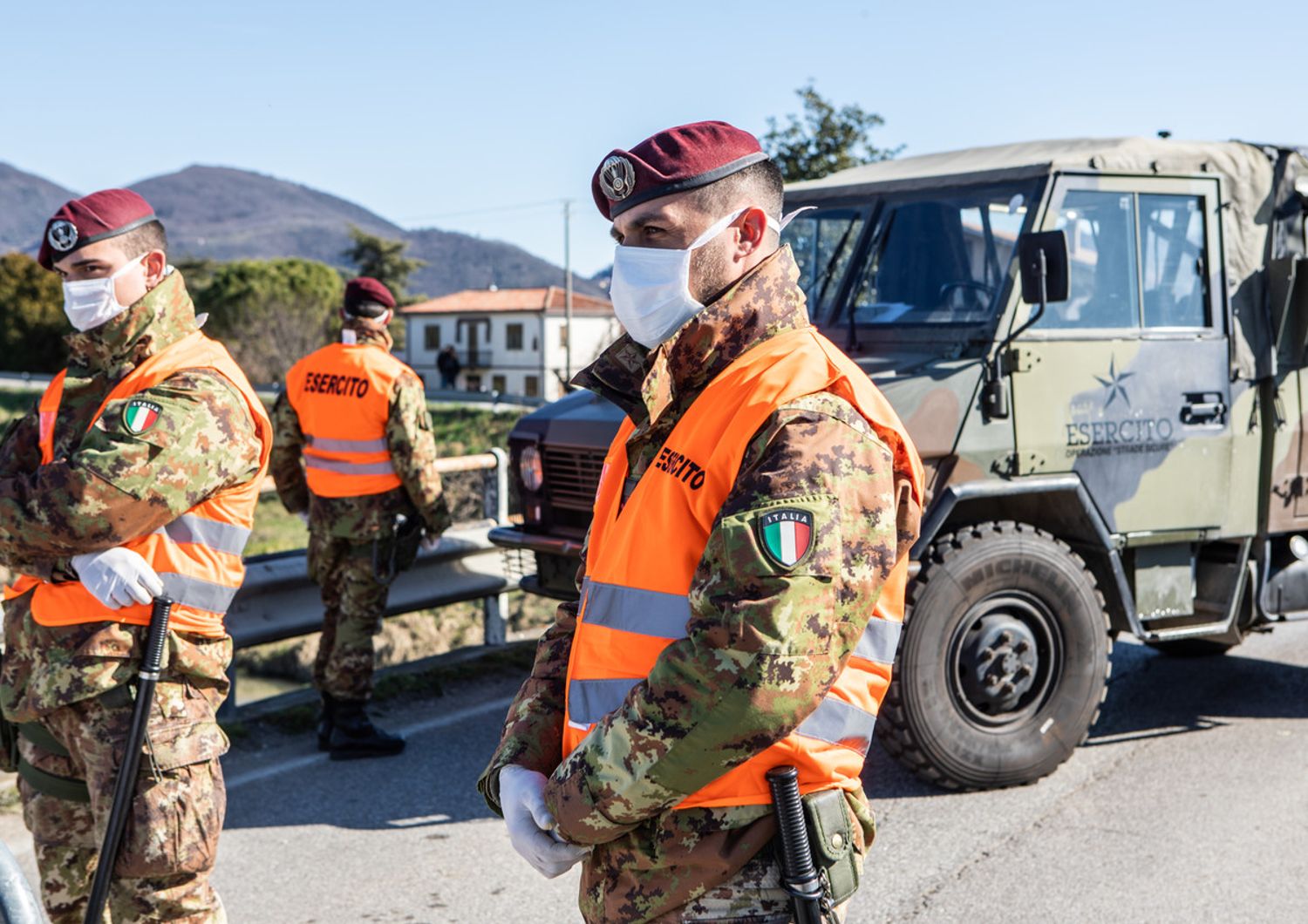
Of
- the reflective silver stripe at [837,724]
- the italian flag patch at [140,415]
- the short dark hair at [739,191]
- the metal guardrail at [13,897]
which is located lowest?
the metal guardrail at [13,897]

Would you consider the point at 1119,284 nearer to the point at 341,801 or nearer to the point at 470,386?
the point at 341,801

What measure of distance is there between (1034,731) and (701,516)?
3507 mm

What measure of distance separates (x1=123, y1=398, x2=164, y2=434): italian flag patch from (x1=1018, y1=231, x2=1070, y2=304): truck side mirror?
303cm

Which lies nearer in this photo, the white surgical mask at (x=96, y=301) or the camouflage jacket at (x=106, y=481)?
the camouflage jacket at (x=106, y=481)

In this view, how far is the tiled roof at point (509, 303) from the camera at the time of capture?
87688mm

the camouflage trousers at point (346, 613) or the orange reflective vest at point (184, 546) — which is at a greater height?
the orange reflective vest at point (184, 546)

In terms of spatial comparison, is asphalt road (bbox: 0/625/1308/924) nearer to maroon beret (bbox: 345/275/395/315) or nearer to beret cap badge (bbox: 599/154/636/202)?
maroon beret (bbox: 345/275/395/315)

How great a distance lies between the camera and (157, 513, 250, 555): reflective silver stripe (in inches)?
118

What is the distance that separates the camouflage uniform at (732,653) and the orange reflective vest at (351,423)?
3626 millimetres

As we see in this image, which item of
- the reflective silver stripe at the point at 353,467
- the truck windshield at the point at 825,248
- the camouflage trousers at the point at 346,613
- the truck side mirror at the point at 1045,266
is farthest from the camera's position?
the truck windshield at the point at 825,248

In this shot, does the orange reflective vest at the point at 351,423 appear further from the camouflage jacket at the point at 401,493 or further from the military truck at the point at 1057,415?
the military truck at the point at 1057,415

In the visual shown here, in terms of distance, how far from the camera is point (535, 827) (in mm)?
1897

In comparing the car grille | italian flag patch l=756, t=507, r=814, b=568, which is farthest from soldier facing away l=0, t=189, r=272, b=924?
the car grille

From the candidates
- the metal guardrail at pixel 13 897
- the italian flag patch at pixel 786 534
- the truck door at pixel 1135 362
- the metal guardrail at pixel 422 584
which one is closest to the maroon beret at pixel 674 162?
the italian flag patch at pixel 786 534
